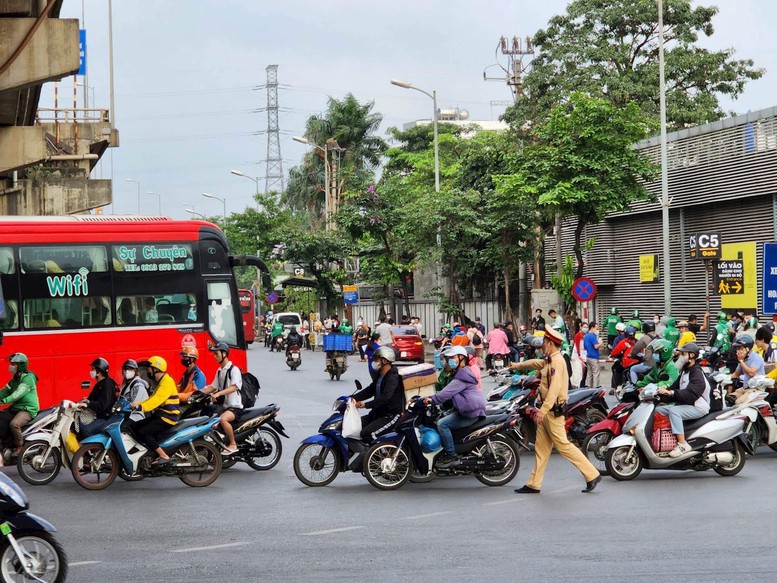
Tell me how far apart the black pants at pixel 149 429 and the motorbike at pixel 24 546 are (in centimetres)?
570

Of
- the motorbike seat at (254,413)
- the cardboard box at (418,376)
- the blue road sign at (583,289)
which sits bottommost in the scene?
the motorbike seat at (254,413)

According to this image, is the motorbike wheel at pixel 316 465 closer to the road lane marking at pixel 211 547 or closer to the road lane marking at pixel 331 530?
the road lane marking at pixel 331 530

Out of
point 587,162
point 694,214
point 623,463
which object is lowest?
point 623,463

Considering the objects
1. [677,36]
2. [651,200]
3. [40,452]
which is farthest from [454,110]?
[40,452]

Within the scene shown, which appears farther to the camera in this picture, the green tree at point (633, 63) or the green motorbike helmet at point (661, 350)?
the green tree at point (633, 63)

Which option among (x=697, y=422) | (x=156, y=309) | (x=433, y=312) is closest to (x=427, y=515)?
(x=697, y=422)

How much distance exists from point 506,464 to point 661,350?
335 centimetres

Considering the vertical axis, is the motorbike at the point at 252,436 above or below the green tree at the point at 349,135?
below

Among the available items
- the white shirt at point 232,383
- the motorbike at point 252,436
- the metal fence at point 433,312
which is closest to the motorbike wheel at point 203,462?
the motorbike at point 252,436

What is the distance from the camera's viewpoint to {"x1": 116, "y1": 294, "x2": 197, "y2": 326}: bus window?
1941 cm

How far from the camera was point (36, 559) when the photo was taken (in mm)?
7250

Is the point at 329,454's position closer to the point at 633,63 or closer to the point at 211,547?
the point at 211,547

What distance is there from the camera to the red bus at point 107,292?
18.7 meters

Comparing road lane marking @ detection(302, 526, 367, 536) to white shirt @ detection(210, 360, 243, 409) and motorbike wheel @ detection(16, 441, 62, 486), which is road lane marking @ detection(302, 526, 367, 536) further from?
motorbike wheel @ detection(16, 441, 62, 486)
